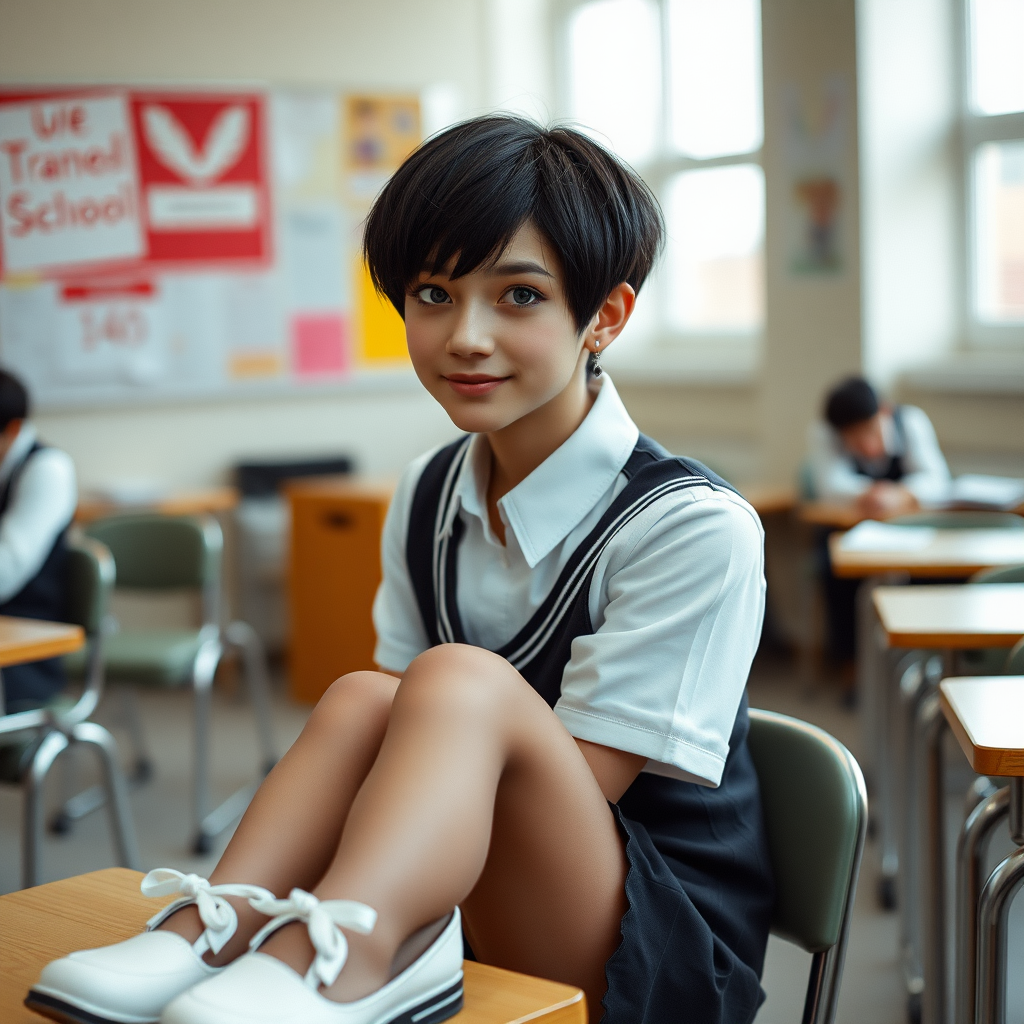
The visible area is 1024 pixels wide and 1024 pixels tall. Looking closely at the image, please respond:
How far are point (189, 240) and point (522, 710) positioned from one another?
4345 millimetres

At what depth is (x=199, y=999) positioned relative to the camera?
0.74m

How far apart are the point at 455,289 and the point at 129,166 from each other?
13.3 ft

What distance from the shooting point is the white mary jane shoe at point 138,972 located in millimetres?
791

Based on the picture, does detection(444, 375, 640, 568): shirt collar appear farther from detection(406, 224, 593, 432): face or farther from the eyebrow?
the eyebrow

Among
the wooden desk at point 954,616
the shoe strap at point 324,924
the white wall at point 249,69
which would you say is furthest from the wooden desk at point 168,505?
the shoe strap at point 324,924

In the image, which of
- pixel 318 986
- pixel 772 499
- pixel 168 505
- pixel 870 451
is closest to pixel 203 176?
pixel 168 505

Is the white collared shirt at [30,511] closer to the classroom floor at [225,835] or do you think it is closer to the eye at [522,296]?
the classroom floor at [225,835]

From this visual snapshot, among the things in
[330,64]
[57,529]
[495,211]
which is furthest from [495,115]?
[330,64]

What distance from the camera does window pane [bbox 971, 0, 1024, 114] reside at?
4371 millimetres

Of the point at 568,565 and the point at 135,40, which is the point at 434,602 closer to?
the point at 568,565

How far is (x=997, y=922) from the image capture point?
130 centimetres

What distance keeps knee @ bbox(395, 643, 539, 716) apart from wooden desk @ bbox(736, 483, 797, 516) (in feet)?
11.7

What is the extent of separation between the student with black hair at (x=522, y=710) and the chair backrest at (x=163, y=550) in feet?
6.60

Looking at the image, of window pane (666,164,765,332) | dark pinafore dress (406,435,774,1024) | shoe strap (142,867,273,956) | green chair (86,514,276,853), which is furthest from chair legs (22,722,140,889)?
window pane (666,164,765,332)
